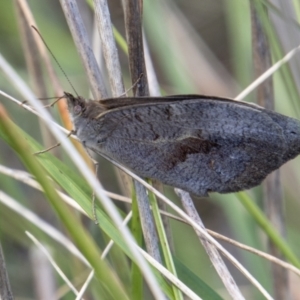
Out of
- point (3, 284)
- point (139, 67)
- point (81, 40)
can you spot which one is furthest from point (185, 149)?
point (3, 284)

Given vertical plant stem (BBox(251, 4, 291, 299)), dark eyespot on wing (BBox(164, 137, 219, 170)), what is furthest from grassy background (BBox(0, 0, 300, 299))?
dark eyespot on wing (BBox(164, 137, 219, 170))

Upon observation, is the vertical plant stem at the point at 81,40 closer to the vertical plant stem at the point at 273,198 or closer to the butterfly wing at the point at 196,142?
the butterfly wing at the point at 196,142

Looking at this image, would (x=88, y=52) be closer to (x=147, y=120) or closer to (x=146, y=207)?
(x=147, y=120)

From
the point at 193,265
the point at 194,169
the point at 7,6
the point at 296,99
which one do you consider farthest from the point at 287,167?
the point at 7,6

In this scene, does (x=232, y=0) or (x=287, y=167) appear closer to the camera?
(x=232, y=0)

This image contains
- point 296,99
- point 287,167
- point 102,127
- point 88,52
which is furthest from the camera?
point 287,167

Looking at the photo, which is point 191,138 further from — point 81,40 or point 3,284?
point 3,284

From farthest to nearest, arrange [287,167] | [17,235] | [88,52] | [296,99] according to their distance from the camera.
A: [287,167]
[17,235]
[88,52]
[296,99]

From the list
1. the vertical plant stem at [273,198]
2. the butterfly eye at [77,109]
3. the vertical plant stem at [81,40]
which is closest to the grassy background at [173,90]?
the vertical plant stem at [273,198]

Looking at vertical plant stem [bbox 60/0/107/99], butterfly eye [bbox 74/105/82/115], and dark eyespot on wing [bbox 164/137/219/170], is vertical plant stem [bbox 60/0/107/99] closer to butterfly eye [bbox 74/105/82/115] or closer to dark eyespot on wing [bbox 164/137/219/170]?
butterfly eye [bbox 74/105/82/115]
